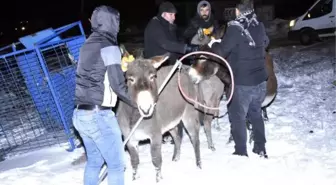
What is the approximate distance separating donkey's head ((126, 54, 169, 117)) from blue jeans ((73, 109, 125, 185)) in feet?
1.23

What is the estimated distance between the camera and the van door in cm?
1708

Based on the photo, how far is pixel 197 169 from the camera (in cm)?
580

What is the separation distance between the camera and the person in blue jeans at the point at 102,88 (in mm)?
3932

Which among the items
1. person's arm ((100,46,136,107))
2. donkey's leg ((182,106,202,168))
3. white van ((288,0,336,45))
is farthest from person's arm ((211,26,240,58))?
white van ((288,0,336,45))

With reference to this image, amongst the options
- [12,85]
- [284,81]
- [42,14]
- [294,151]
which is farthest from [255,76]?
[42,14]

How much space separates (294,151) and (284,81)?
17.3ft

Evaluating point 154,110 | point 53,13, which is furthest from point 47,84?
point 53,13

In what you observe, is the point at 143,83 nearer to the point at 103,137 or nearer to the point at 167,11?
the point at 103,137

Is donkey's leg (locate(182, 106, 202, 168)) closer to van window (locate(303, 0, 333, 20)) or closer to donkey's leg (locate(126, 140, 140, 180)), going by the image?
donkey's leg (locate(126, 140, 140, 180))

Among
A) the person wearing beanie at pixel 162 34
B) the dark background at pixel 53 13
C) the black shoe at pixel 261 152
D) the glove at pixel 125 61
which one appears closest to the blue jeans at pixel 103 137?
the glove at pixel 125 61

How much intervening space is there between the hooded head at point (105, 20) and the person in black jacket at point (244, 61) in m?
1.88

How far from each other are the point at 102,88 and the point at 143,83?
0.63 meters

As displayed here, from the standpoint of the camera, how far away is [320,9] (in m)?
17.3

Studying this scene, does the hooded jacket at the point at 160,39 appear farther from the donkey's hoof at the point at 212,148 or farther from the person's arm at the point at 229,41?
the donkey's hoof at the point at 212,148
